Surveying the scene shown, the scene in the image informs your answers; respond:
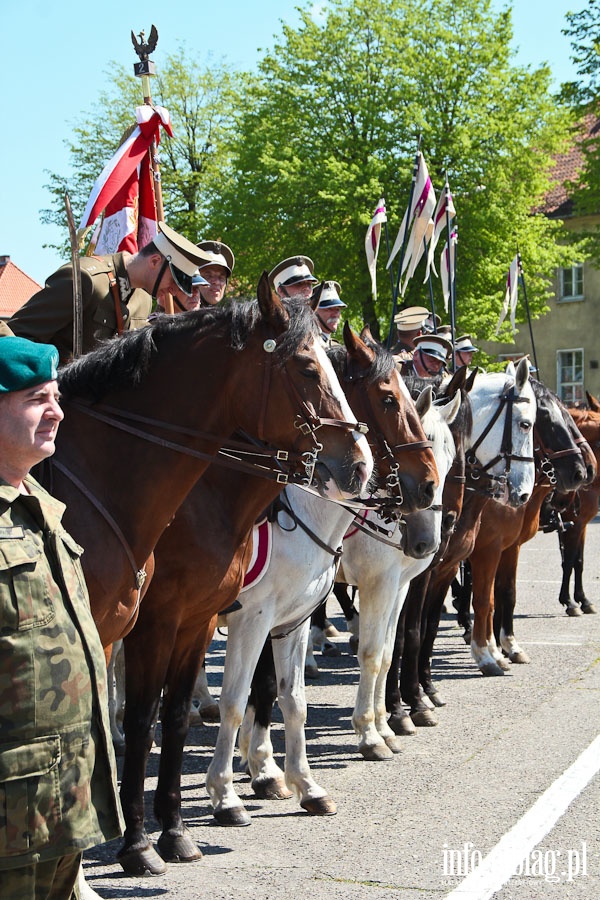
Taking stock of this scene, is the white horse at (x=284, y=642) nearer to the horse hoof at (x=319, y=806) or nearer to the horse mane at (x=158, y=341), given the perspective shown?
the horse hoof at (x=319, y=806)

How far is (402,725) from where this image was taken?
7.87 metres

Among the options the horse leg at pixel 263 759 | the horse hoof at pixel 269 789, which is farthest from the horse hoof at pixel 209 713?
the horse hoof at pixel 269 789

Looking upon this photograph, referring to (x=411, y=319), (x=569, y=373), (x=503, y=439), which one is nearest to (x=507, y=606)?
(x=503, y=439)

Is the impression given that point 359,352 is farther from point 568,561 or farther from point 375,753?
point 568,561

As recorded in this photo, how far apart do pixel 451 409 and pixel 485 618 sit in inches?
107

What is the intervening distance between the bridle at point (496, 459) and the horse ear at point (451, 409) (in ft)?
5.03

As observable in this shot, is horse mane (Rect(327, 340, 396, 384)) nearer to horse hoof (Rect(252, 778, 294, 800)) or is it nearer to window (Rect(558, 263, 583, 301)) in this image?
horse hoof (Rect(252, 778, 294, 800))

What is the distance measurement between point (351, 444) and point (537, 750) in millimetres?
3283

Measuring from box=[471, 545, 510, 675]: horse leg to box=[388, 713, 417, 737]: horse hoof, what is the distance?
87.5 inches

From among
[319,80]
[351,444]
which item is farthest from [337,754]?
[319,80]

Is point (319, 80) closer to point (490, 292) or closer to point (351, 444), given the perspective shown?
point (490, 292)

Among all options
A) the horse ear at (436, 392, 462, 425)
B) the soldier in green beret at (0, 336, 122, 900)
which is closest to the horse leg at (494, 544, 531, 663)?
the horse ear at (436, 392, 462, 425)

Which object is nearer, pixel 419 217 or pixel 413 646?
pixel 413 646

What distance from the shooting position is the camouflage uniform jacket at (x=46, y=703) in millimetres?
2570
